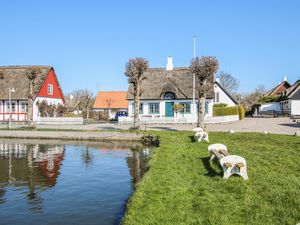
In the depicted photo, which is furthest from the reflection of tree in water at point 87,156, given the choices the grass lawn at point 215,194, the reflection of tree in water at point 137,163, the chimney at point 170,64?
the chimney at point 170,64

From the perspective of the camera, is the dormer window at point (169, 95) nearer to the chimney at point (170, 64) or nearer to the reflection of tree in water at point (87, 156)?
the chimney at point (170, 64)

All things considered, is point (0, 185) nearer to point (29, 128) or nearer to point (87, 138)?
point (87, 138)

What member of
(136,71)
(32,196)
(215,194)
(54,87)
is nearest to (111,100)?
(54,87)

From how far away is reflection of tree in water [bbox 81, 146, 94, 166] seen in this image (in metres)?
17.2

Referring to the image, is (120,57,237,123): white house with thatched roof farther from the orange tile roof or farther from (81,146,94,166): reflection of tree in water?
(81,146,94,166): reflection of tree in water

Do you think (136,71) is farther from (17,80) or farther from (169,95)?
(17,80)

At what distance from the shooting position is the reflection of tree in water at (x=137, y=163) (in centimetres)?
1331

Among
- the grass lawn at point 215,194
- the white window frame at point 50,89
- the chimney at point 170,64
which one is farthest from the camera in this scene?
the white window frame at point 50,89

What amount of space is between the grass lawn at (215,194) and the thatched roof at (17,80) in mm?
40837

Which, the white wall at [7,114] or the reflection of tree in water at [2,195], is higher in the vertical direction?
the white wall at [7,114]

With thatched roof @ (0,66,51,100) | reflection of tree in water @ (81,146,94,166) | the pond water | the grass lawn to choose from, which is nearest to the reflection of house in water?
the pond water

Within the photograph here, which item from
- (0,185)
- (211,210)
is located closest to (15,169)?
(0,185)

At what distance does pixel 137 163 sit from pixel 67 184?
4865mm

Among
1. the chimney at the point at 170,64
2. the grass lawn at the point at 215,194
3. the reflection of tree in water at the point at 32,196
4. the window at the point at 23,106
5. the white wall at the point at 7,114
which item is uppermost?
the chimney at the point at 170,64
